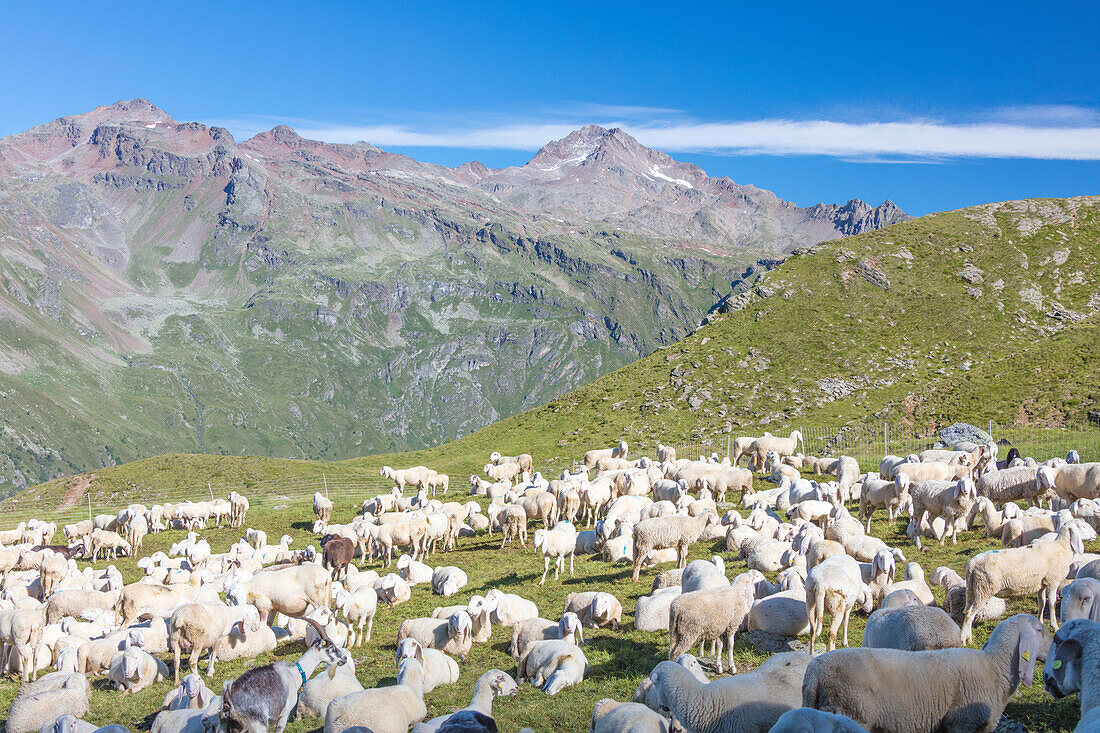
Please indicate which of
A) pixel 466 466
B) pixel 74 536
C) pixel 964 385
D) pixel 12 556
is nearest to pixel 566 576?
pixel 12 556

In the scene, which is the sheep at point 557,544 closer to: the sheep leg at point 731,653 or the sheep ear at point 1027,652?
the sheep leg at point 731,653

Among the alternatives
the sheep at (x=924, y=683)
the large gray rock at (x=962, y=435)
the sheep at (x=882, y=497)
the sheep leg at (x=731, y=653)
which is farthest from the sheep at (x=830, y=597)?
the large gray rock at (x=962, y=435)

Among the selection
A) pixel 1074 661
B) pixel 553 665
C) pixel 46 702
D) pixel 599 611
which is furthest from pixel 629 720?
pixel 46 702

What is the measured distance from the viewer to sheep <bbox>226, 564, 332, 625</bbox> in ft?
60.6

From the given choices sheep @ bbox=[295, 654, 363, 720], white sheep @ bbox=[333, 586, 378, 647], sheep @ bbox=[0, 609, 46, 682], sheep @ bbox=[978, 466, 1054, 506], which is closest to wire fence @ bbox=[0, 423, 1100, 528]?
sheep @ bbox=[978, 466, 1054, 506]

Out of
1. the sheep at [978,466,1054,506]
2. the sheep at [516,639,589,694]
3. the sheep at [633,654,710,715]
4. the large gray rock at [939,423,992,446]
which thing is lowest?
the sheep at [516,639,589,694]

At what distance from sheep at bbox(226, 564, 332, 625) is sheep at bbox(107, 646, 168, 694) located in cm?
294

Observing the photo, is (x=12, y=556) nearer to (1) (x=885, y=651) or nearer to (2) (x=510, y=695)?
Result: (2) (x=510, y=695)

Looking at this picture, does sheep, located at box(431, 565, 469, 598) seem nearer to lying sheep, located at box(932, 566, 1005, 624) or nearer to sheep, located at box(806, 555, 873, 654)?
sheep, located at box(806, 555, 873, 654)

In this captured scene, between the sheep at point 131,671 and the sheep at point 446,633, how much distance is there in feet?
16.9

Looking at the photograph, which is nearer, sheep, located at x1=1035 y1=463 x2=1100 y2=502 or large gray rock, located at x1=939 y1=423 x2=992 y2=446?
sheep, located at x1=1035 y1=463 x2=1100 y2=502

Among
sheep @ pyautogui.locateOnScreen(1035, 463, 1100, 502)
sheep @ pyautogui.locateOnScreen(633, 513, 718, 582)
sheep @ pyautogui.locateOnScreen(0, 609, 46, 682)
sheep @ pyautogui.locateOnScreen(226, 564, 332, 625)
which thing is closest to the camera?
sheep @ pyautogui.locateOnScreen(0, 609, 46, 682)

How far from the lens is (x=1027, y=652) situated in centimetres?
930

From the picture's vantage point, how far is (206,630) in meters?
15.9
